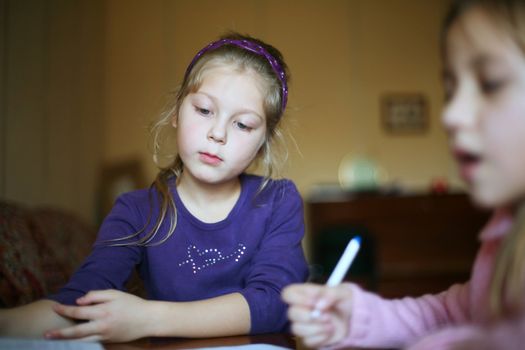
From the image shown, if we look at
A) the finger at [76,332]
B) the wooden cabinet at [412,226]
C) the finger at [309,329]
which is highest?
the finger at [309,329]

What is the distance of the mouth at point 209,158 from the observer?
683mm

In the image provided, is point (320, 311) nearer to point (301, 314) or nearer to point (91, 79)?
point (301, 314)

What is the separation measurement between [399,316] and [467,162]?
217 mm

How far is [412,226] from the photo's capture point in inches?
170

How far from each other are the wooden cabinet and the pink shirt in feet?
12.1

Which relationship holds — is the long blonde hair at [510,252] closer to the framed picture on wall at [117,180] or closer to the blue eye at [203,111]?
the blue eye at [203,111]

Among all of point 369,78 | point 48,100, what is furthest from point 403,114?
point 48,100

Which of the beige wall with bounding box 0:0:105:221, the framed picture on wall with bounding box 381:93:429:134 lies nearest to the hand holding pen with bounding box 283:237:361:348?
the beige wall with bounding box 0:0:105:221

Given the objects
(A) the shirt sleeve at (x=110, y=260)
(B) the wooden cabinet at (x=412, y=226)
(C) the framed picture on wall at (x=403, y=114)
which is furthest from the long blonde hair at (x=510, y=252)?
(C) the framed picture on wall at (x=403, y=114)

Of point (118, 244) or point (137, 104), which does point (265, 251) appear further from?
point (137, 104)

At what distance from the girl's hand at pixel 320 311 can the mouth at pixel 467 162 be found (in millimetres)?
164

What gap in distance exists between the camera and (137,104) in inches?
34.0

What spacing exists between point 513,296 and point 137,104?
0.65m

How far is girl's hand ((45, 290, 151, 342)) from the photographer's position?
58 centimetres
